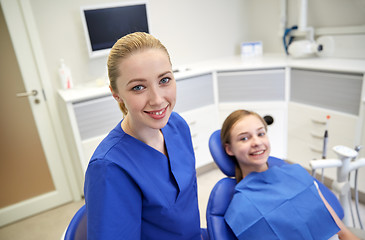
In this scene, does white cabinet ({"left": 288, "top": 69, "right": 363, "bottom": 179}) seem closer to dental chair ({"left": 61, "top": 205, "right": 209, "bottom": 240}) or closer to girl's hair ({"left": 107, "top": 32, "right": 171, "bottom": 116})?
girl's hair ({"left": 107, "top": 32, "right": 171, "bottom": 116})

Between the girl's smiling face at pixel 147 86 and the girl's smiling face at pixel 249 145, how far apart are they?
626mm

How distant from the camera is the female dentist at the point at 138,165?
0.71 m

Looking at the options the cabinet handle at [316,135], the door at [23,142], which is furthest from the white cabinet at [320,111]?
the door at [23,142]

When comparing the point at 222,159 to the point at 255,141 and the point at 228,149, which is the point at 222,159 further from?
the point at 255,141

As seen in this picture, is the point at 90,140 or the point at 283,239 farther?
the point at 90,140

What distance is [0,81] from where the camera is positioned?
197cm

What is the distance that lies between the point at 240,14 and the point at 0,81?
7.73ft

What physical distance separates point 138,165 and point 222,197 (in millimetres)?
596

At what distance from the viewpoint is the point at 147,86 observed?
0.76 metres

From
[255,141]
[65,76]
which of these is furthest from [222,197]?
[65,76]

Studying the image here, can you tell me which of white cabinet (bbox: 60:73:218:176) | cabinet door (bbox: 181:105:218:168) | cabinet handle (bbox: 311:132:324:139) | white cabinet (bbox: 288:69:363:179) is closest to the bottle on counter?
white cabinet (bbox: 60:73:218:176)

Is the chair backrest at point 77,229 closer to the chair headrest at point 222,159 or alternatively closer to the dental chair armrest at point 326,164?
the chair headrest at point 222,159

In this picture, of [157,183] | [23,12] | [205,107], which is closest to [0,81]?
[23,12]

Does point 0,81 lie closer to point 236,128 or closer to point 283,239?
point 236,128
